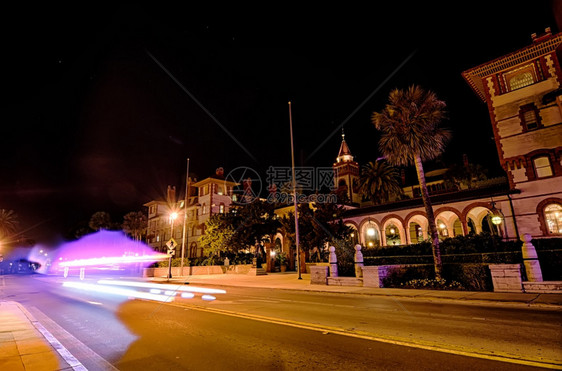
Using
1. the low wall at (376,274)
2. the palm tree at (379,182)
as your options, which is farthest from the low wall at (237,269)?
the palm tree at (379,182)

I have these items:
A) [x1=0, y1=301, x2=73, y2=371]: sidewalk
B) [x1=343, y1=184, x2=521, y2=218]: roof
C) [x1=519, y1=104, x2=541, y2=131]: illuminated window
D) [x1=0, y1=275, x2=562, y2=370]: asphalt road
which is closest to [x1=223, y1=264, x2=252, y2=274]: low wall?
[x1=343, y1=184, x2=521, y2=218]: roof

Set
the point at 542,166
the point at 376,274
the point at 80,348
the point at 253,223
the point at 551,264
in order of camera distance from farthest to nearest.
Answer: the point at 253,223 < the point at 542,166 < the point at 376,274 < the point at 551,264 < the point at 80,348

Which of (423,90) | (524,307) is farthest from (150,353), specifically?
(423,90)

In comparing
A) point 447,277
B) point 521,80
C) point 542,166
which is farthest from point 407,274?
point 521,80

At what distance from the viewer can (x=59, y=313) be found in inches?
430

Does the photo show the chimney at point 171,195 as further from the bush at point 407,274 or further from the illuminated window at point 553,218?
the illuminated window at point 553,218

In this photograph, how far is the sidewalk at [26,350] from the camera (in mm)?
4742

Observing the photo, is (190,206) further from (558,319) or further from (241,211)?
(558,319)

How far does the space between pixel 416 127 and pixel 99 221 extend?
271 ft

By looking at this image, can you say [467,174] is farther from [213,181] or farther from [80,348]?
[80,348]

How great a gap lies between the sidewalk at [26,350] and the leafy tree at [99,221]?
79.5 meters

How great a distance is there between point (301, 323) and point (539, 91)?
29.9 m

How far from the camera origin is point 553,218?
22984 mm

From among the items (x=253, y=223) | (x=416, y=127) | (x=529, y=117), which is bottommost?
(x=253, y=223)
